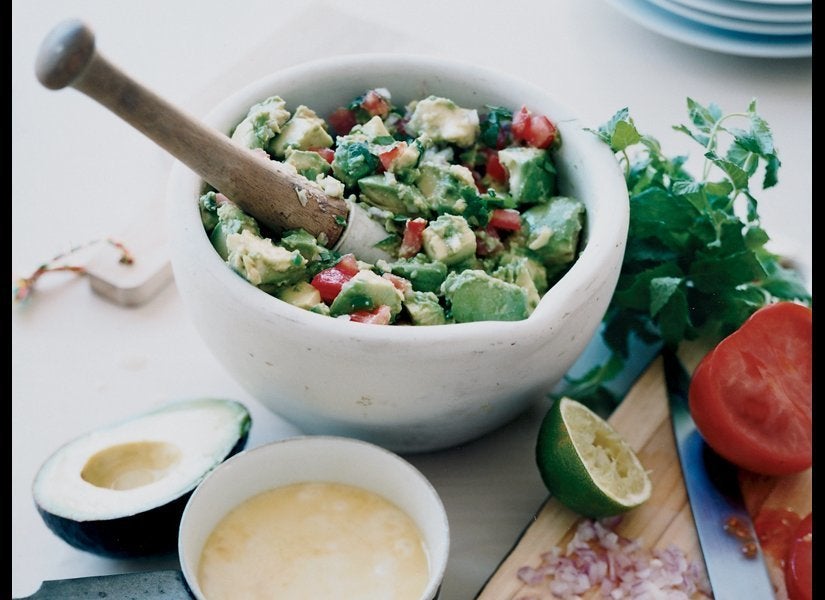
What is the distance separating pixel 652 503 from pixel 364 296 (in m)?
0.52

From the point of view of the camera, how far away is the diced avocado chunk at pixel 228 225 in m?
1.28

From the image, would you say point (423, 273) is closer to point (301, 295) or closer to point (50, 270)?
point (301, 295)

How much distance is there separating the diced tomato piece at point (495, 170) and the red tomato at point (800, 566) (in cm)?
62

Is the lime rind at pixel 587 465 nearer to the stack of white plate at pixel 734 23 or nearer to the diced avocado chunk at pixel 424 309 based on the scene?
the diced avocado chunk at pixel 424 309

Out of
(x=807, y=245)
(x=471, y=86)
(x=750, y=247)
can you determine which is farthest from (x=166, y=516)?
(x=807, y=245)

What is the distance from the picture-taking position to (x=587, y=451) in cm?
136

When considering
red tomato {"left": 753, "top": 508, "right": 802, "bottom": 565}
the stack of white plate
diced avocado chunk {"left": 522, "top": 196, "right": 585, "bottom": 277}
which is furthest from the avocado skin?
the stack of white plate

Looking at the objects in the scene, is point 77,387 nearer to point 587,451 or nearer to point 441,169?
point 441,169

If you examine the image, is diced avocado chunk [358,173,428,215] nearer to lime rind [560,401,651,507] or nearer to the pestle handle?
the pestle handle

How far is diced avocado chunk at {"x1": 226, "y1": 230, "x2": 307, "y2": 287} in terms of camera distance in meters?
1.23

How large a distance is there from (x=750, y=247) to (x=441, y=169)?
1.59ft

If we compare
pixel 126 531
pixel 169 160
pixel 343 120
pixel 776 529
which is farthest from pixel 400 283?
pixel 169 160

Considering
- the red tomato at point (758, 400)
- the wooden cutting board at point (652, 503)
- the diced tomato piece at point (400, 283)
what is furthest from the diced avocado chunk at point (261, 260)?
the red tomato at point (758, 400)

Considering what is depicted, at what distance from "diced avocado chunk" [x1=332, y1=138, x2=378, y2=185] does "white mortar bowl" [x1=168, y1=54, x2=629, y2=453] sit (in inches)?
6.3
